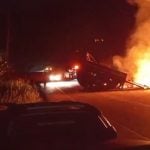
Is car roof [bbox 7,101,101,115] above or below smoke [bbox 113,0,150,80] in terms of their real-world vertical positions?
below

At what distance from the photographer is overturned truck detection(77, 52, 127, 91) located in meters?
35.4

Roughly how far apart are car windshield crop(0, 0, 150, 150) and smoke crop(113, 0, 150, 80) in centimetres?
7

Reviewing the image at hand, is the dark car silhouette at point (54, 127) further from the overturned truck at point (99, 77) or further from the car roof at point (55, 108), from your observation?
the overturned truck at point (99, 77)

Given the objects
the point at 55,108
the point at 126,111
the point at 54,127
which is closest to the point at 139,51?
the point at 126,111

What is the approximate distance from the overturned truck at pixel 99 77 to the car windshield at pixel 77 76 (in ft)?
0.18

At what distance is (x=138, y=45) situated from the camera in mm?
41656

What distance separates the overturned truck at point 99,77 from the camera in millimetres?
35406

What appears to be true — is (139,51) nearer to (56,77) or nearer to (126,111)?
(56,77)

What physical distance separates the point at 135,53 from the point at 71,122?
35.5 m

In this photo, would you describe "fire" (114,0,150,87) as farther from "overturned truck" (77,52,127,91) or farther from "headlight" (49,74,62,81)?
"headlight" (49,74,62,81)

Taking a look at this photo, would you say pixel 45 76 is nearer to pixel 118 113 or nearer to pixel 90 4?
pixel 118 113

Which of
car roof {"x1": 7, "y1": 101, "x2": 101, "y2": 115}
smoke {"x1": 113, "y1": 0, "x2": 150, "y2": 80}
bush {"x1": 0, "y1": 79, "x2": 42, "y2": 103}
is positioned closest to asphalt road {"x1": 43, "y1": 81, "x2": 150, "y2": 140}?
bush {"x1": 0, "y1": 79, "x2": 42, "y2": 103}

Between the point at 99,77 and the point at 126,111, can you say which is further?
the point at 99,77

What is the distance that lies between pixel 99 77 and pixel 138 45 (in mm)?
6961
